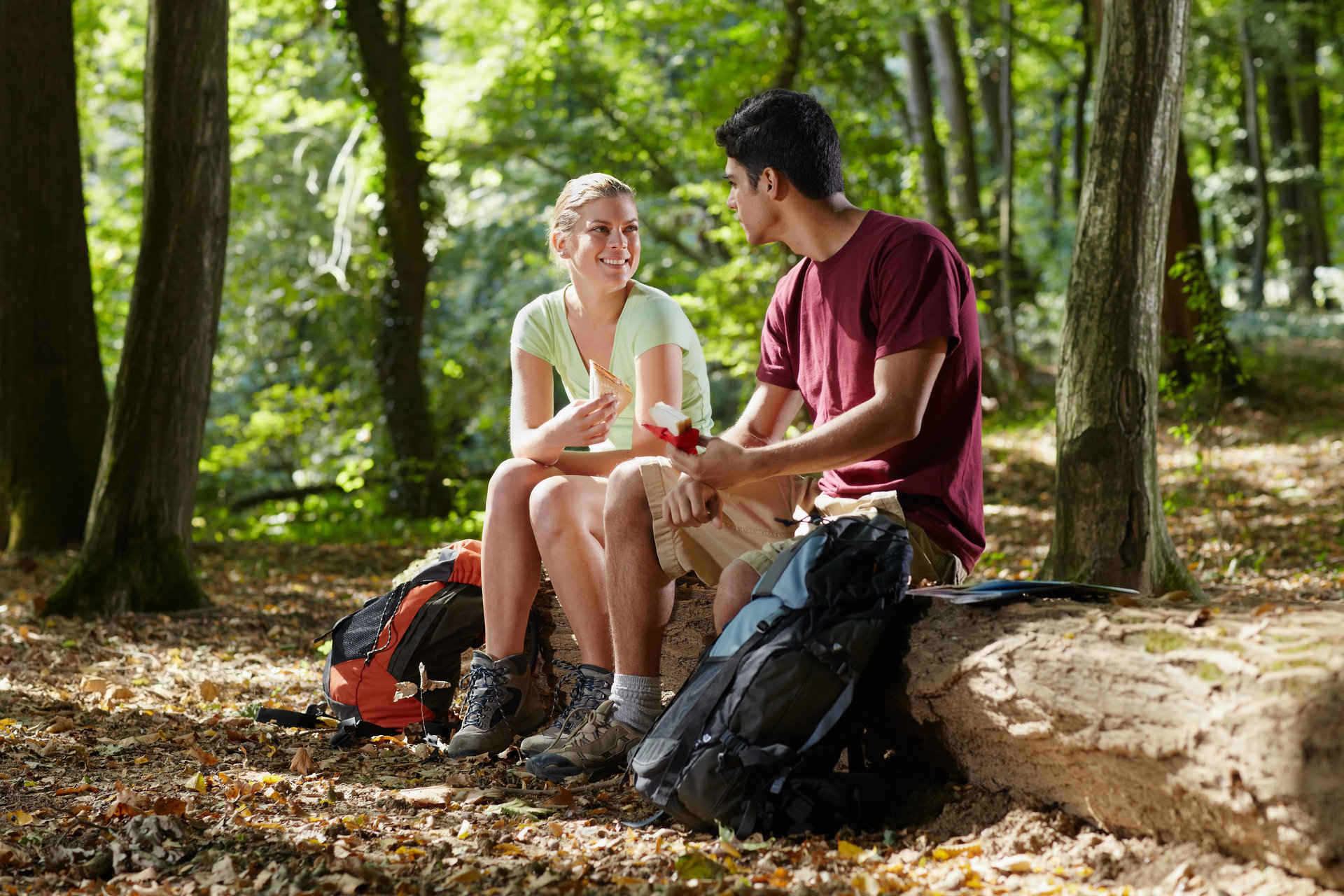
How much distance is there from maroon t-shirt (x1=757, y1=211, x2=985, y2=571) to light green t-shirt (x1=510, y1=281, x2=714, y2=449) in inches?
23.3

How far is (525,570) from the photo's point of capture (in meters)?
3.63

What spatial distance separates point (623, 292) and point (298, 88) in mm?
11483

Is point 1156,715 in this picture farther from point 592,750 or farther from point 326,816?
point 326,816

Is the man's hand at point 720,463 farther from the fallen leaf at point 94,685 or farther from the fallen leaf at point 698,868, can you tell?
the fallen leaf at point 94,685

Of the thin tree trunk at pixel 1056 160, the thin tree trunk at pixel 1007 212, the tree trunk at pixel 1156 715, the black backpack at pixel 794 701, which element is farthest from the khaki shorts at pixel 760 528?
the thin tree trunk at pixel 1056 160

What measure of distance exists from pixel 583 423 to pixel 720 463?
623 millimetres

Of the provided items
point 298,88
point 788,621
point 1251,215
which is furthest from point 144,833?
point 1251,215

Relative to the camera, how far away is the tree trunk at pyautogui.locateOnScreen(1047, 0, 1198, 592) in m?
4.65

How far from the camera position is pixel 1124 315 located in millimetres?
4684

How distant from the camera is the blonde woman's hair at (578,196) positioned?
3.79 m

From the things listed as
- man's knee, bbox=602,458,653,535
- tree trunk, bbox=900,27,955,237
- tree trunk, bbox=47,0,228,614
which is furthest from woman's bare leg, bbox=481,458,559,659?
tree trunk, bbox=900,27,955,237

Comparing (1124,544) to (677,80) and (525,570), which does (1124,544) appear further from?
(677,80)

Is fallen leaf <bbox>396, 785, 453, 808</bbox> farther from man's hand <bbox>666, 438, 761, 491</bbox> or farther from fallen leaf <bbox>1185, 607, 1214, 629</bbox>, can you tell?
fallen leaf <bbox>1185, 607, 1214, 629</bbox>

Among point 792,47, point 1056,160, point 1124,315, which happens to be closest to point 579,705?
point 1124,315
